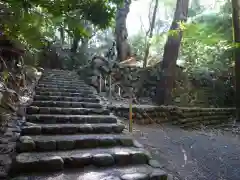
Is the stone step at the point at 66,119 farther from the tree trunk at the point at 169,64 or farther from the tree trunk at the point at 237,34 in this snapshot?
the tree trunk at the point at 237,34

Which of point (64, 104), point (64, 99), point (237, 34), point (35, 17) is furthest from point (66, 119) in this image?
point (237, 34)

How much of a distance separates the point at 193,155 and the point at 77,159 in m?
1.96

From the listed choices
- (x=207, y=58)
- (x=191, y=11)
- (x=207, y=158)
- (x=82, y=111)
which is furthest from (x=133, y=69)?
(x=191, y=11)

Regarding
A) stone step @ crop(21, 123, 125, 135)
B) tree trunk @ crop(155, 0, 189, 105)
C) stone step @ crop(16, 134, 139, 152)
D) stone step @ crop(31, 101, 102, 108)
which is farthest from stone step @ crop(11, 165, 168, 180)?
tree trunk @ crop(155, 0, 189, 105)

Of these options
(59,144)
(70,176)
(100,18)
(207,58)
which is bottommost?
(70,176)

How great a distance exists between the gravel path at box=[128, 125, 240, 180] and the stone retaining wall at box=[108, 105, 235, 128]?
575 millimetres

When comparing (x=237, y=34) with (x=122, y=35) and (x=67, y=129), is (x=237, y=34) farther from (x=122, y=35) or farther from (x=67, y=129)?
(x=67, y=129)

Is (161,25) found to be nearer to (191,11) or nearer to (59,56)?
(191,11)

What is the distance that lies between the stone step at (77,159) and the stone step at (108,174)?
0.24 feet

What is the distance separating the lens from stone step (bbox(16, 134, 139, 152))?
2.07m

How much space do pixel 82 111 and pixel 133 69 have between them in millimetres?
4703

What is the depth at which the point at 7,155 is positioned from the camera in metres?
2.00

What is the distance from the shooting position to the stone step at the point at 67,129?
2.43 meters

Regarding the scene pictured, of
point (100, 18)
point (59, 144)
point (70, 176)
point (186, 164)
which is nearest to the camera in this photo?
point (70, 176)
